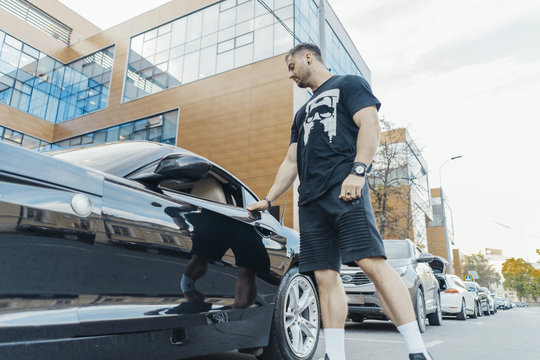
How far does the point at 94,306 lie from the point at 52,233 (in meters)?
0.33

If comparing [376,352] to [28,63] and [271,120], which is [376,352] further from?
[28,63]

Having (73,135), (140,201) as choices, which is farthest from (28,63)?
(140,201)

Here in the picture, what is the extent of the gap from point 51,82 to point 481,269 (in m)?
71.8

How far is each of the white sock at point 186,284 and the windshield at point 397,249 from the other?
5.51m

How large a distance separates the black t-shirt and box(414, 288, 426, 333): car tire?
473cm

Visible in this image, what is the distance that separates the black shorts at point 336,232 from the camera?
6.75 ft

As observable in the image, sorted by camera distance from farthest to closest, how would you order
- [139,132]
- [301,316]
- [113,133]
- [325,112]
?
1. [113,133]
2. [139,132]
3. [301,316]
4. [325,112]

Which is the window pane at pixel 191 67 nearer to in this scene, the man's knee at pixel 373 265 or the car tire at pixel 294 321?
the car tire at pixel 294 321

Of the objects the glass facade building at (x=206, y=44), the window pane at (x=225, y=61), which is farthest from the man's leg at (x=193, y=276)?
the window pane at (x=225, y=61)

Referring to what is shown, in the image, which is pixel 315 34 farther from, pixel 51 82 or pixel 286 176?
pixel 286 176

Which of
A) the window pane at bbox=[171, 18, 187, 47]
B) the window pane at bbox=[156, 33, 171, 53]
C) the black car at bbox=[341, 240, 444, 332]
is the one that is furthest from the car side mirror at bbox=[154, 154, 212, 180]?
the window pane at bbox=[156, 33, 171, 53]

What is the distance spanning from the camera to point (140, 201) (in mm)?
1812

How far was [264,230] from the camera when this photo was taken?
278 cm

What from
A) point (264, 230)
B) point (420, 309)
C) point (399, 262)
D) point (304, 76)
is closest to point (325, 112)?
point (304, 76)
